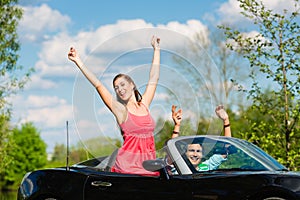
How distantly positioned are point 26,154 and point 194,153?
7388 centimetres

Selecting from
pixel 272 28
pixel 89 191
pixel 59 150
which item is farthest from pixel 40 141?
pixel 89 191

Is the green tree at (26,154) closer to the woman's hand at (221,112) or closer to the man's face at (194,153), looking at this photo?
the woman's hand at (221,112)

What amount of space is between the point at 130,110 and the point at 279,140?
264 inches

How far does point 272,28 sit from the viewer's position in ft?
41.5

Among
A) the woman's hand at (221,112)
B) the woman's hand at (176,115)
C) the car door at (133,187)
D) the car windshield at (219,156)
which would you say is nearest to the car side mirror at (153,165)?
the car door at (133,187)

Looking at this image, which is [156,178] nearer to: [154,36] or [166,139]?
[166,139]

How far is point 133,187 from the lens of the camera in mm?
6488

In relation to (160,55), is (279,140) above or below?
below

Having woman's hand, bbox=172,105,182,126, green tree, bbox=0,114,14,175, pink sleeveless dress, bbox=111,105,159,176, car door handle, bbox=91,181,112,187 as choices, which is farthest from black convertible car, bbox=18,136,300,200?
green tree, bbox=0,114,14,175

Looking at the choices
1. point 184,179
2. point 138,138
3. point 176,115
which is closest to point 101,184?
point 138,138

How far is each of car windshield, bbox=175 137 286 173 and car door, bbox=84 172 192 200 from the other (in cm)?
27

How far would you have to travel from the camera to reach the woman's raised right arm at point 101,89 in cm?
627

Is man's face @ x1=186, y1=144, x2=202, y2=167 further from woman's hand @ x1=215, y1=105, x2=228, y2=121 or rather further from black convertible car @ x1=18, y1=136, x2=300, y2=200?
woman's hand @ x1=215, y1=105, x2=228, y2=121

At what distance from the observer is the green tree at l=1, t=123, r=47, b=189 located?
252ft
